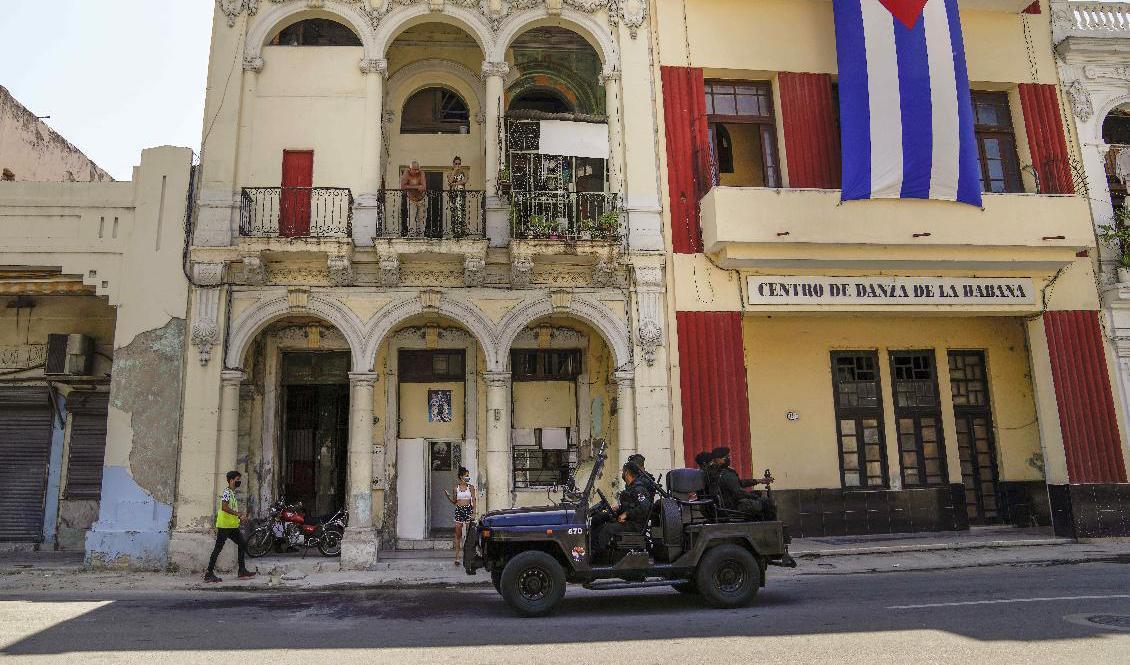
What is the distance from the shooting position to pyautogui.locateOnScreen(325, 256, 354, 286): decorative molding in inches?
535

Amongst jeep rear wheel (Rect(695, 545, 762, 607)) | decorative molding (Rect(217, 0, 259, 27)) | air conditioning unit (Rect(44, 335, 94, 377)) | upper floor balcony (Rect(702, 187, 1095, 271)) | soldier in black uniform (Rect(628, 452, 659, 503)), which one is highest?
decorative molding (Rect(217, 0, 259, 27))

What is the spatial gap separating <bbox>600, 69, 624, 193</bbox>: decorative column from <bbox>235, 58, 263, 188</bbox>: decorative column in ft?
23.0

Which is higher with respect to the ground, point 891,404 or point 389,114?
point 389,114

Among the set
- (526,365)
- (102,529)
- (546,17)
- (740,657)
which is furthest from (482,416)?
(740,657)

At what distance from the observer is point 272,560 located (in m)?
13.5

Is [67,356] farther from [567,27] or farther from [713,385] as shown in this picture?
[713,385]

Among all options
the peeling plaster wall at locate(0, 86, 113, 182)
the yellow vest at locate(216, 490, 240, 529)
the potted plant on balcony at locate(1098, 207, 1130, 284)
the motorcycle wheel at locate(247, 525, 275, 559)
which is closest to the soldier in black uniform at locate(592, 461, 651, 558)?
the yellow vest at locate(216, 490, 240, 529)

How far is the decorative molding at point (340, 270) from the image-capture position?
1359 centimetres

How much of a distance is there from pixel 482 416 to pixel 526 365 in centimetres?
156

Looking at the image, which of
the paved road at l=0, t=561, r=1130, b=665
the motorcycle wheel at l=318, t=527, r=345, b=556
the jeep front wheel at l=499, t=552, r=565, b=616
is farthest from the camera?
the motorcycle wheel at l=318, t=527, r=345, b=556

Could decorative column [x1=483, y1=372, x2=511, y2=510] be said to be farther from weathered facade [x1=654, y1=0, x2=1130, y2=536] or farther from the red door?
the red door

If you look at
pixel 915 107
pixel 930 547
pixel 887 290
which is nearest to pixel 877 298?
pixel 887 290

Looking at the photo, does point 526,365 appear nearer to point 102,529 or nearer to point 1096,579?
point 102,529

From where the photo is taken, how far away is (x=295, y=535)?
14227 mm
